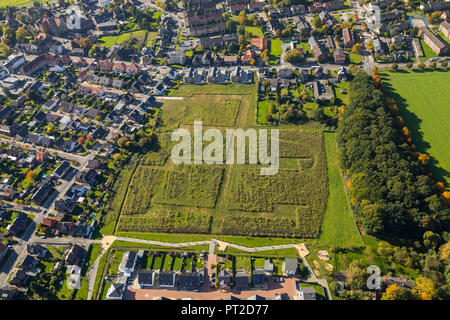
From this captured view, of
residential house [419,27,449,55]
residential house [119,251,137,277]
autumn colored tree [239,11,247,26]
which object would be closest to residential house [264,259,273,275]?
residential house [119,251,137,277]

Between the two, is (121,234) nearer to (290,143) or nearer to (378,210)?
(290,143)

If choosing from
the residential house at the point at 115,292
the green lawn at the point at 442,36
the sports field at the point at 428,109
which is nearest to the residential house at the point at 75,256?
the residential house at the point at 115,292

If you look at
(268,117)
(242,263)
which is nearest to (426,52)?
(268,117)

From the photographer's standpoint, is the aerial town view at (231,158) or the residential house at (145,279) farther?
the aerial town view at (231,158)

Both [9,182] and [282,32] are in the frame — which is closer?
[9,182]

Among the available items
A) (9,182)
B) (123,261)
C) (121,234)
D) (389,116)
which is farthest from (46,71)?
(389,116)

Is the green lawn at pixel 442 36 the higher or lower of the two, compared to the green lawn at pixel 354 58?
higher

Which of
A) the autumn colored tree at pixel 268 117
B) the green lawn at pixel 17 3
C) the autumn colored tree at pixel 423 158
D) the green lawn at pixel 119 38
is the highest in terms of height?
the green lawn at pixel 17 3

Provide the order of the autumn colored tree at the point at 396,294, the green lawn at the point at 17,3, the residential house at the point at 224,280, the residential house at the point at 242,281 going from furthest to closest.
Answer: the green lawn at the point at 17,3, the residential house at the point at 242,281, the residential house at the point at 224,280, the autumn colored tree at the point at 396,294

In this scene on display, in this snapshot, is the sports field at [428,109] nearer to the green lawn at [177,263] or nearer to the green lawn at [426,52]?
the green lawn at [426,52]
